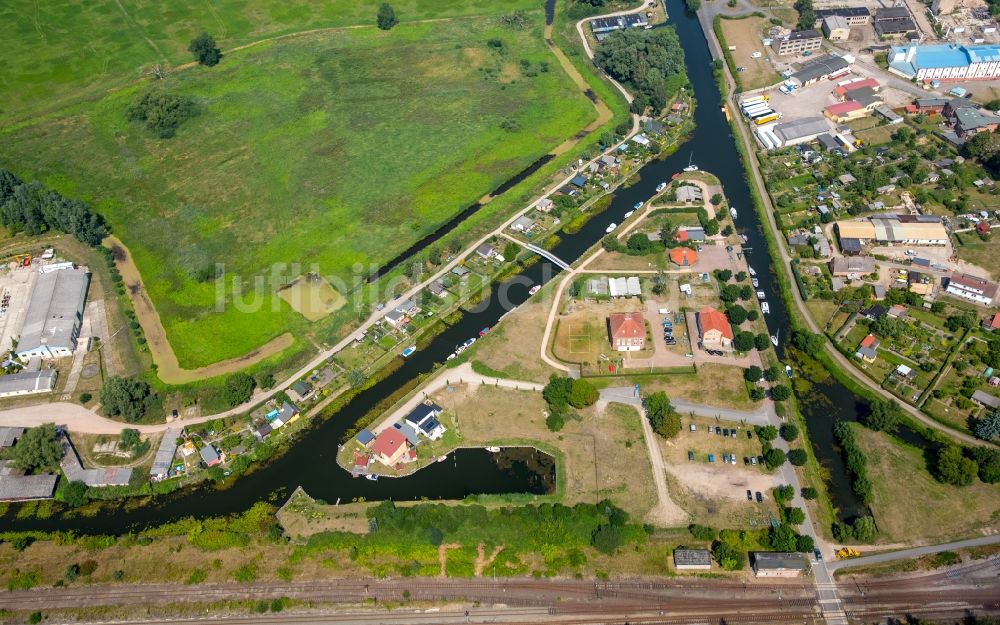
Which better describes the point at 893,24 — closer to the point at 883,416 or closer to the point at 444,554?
the point at 883,416

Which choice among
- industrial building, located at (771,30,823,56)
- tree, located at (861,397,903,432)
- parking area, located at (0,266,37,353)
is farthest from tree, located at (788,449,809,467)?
industrial building, located at (771,30,823,56)

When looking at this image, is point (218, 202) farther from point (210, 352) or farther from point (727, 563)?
point (727, 563)

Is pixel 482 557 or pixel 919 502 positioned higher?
pixel 919 502

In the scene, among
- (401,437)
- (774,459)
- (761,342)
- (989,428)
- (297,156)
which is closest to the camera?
(774,459)

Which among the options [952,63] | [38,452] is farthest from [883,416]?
[38,452]

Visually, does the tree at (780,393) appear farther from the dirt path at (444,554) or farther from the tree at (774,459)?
the dirt path at (444,554)

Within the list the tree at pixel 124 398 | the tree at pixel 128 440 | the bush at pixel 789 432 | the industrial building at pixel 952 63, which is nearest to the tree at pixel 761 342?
the bush at pixel 789 432

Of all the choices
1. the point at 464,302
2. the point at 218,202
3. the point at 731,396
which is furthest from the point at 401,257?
the point at 731,396
